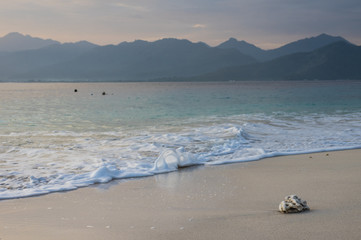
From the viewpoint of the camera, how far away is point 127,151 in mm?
10359

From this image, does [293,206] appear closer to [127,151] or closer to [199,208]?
[199,208]

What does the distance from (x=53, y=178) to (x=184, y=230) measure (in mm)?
3783

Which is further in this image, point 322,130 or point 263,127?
point 263,127

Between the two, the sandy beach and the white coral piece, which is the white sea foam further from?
the white coral piece

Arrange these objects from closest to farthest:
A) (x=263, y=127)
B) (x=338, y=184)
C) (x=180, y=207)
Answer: (x=180, y=207) < (x=338, y=184) < (x=263, y=127)

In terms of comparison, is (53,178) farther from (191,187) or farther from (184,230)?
(184,230)

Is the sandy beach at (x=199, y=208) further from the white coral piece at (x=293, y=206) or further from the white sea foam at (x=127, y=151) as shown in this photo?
the white sea foam at (x=127, y=151)

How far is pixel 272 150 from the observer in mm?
10523

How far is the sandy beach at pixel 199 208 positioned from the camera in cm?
423

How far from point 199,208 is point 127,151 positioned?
5422mm

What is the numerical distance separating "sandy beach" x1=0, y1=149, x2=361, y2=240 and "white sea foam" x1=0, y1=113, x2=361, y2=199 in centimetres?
61

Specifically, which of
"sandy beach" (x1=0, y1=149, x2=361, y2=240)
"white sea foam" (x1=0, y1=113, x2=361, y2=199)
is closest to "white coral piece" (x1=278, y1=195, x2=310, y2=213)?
"sandy beach" (x1=0, y1=149, x2=361, y2=240)

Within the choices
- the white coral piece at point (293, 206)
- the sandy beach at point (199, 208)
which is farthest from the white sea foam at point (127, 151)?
the white coral piece at point (293, 206)

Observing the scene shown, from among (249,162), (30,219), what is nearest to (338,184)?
(249,162)
